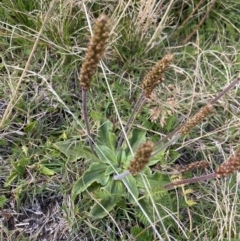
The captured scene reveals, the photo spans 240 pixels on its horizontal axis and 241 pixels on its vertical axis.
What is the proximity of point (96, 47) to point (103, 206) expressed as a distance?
0.60 metres

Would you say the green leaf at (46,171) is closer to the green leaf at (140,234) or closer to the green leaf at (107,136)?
the green leaf at (107,136)

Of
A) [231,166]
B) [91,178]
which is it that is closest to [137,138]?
[91,178]

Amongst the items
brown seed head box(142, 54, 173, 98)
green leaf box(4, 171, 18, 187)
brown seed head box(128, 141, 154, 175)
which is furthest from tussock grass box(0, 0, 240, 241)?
brown seed head box(128, 141, 154, 175)

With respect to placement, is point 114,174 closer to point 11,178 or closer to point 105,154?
point 105,154

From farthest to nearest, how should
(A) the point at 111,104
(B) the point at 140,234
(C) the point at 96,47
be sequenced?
(A) the point at 111,104, (B) the point at 140,234, (C) the point at 96,47

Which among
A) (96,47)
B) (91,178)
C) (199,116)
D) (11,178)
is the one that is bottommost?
(11,178)

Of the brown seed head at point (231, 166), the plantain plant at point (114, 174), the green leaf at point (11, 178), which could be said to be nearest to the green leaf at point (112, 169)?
the plantain plant at point (114, 174)

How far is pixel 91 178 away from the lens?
4.84ft

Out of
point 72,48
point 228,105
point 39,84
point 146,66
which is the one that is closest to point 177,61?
point 146,66

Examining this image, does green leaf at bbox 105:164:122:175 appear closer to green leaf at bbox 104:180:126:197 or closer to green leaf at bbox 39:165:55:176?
green leaf at bbox 104:180:126:197

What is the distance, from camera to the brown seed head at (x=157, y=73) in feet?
3.87

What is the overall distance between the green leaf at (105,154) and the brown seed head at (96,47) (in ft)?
1.28

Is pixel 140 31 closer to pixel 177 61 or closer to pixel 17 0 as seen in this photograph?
pixel 177 61

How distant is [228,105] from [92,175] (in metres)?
0.56
